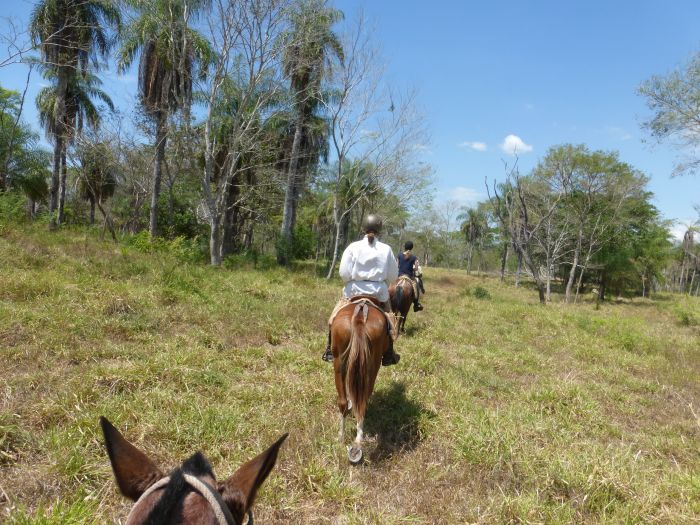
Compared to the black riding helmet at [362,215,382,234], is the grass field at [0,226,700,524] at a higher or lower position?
lower

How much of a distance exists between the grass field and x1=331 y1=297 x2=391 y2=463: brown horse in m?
0.32

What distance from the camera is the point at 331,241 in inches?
1471

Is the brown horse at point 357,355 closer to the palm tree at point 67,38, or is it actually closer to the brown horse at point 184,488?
the brown horse at point 184,488

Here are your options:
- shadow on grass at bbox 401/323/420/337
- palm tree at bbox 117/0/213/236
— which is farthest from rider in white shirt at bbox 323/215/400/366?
palm tree at bbox 117/0/213/236

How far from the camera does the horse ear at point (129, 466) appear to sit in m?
1.23

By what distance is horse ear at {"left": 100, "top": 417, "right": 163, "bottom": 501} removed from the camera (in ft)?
4.04

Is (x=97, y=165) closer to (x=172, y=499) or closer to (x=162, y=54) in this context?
(x=162, y=54)

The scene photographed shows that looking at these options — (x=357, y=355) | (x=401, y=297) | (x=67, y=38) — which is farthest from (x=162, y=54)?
(x=357, y=355)

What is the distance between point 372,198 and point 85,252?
17669mm

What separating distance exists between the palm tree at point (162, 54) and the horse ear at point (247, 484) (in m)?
13.8

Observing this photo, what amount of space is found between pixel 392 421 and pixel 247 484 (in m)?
3.34

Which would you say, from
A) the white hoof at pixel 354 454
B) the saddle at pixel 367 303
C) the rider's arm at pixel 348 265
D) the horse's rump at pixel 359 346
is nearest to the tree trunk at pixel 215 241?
the rider's arm at pixel 348 265

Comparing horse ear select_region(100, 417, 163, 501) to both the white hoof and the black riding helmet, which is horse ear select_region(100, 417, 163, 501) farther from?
the black riding helmet

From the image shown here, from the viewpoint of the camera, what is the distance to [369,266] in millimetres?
4309
